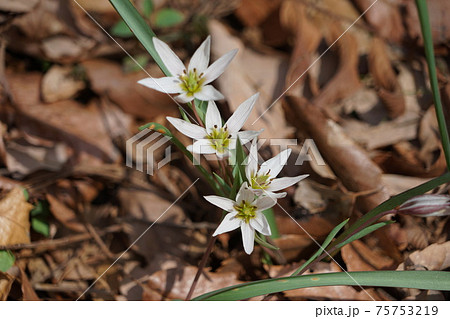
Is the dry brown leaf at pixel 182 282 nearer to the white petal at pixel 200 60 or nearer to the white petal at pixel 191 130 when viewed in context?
the white petal at pixel 191 130

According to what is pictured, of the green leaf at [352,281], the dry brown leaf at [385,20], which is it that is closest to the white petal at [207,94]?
the green leaf at [352,281]

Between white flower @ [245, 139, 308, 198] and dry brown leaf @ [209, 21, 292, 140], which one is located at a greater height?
dry brown leaf @ [209, 21, 292, 140]

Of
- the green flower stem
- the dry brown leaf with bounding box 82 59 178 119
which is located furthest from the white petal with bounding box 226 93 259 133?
the dry brown leaf with bounding box 82 59 178 119

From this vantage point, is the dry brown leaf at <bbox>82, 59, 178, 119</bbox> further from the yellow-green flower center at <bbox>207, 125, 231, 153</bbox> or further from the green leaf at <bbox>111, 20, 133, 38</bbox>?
the yellow-green flower center at <bbox>207, 125, 231, 153</bbox>

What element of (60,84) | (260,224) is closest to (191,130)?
(260,224)

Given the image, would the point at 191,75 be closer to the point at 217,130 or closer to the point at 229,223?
the point at 217,130

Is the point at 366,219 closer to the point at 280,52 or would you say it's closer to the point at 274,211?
→ the point at 274,211
